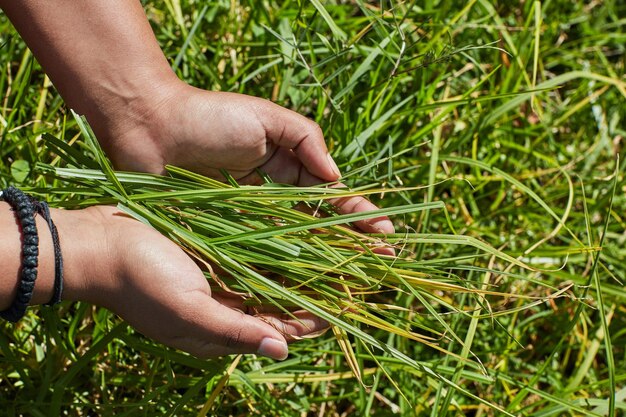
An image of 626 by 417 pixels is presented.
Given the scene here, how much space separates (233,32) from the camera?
5.62 feet

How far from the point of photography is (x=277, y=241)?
3.90ft

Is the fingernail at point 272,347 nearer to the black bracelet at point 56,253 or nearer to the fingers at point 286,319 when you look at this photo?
the fingers at point 286,319

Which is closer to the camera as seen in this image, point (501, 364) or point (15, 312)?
point (15, 312)

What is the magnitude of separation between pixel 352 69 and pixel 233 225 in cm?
59

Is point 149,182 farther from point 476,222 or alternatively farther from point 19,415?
point 476,222

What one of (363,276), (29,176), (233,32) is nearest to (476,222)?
(363,276)

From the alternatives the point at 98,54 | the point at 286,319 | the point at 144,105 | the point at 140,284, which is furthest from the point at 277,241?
the point at 98,54

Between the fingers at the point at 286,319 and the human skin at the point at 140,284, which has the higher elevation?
the human skin at the point at 140,284

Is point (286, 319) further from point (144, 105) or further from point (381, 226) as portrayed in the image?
point (144, 105)

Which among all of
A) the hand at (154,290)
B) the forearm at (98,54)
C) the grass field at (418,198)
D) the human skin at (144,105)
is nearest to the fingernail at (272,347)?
the hand at (154,290)

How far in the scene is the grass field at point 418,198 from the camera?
1355 millimetres

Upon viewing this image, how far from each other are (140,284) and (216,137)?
11.6 inches

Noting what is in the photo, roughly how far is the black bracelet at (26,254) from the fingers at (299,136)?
40cm

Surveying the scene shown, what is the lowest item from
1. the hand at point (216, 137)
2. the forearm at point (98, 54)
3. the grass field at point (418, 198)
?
the grass field at point (418, 198)
